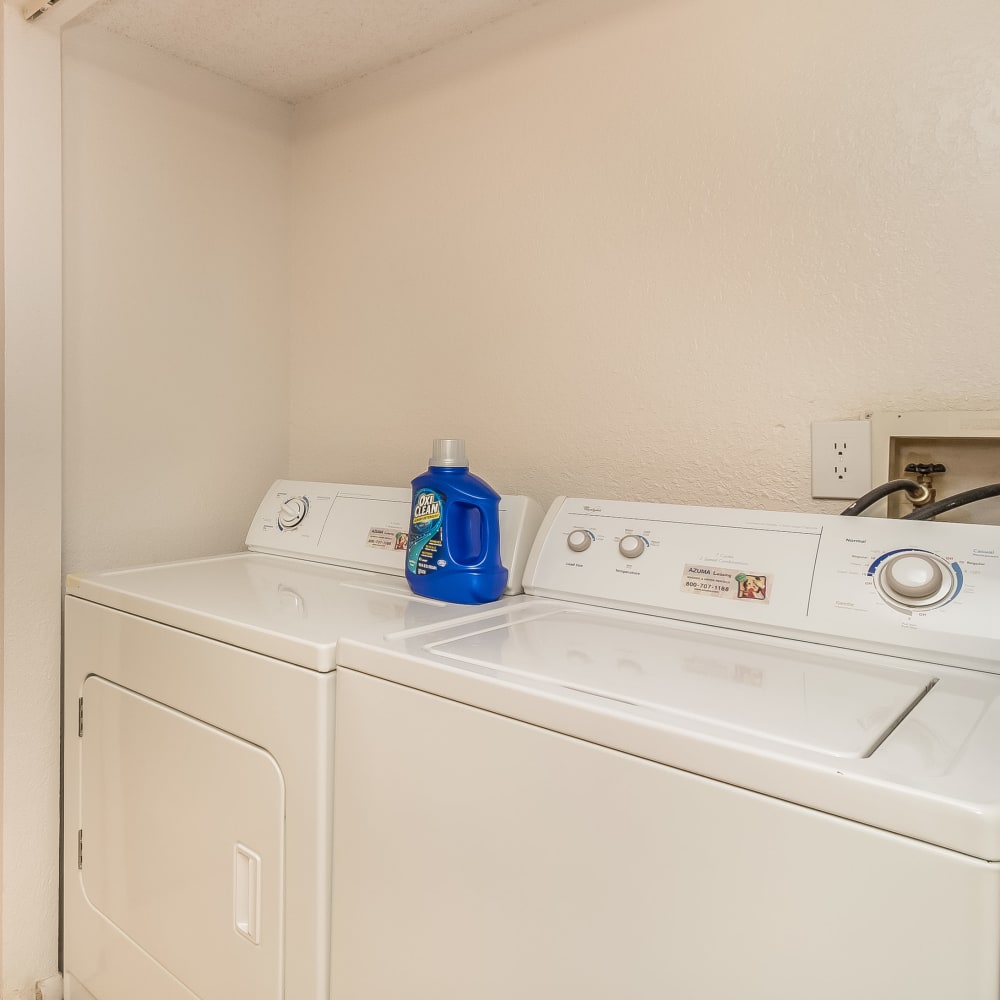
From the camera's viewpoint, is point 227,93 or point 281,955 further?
point 227,93

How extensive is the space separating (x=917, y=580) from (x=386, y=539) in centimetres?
102

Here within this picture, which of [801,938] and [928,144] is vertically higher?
[928,144]

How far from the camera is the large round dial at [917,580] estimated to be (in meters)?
1.03

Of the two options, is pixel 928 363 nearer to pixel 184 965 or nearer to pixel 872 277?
pixel 872 277

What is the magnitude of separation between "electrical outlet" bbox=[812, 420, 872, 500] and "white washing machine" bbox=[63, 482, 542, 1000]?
0.52m

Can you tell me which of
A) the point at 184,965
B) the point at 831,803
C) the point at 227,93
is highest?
the point at 227,93

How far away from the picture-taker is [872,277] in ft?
4.11

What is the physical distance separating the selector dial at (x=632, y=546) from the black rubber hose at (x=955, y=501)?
0.40 m

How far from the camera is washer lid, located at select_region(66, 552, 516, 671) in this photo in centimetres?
112

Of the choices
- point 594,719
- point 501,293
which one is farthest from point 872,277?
point 594,719

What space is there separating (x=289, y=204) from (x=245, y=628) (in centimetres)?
146

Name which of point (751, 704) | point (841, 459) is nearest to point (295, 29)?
point (841, 459)

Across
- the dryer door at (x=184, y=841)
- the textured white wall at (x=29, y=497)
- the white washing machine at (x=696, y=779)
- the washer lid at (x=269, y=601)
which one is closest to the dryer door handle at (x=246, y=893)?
Answer: the dryer door at (x=184, y=841)

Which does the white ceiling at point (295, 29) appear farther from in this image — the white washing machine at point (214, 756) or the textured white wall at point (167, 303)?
the white washing machine at point (214, 756)
